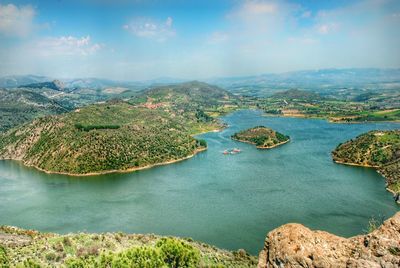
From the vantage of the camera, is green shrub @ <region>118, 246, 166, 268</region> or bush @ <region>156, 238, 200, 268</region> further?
bush @ <region>156, 238, 200, 268</region>

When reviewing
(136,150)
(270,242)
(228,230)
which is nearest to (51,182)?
(136,150)

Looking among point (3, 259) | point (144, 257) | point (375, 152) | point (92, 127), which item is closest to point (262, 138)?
point (375, 152)

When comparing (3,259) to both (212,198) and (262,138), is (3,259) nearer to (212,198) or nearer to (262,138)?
(212,198)

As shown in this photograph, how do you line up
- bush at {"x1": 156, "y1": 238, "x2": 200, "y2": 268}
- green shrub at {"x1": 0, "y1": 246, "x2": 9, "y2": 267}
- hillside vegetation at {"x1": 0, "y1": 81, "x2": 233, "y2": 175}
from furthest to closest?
hillside vegetation at {"x1": 0, "y1": 81, "x2": 233, "y2": 175}
bush at {"x1": 156, "y1": 238, "x2": 200, "y2": 268}
green shrub at {"x1": 0, "y1": 246, "x2": 9, "y2": 267}

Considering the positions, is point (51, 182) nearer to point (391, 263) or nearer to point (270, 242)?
point (270, 242)

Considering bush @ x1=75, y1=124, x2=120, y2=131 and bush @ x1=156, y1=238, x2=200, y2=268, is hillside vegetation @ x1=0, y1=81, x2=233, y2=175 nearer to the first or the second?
bush @ x1=75, y1=124, x2=120, y2=131

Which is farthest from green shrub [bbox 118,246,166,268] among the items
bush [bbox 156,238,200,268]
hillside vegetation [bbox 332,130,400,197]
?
hillside vegetation [bbox 332,130,400,197]

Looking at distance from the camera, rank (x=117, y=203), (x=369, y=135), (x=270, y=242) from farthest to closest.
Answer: (x=369, y=135), (x=117, y=203), (x=270, y=242)
